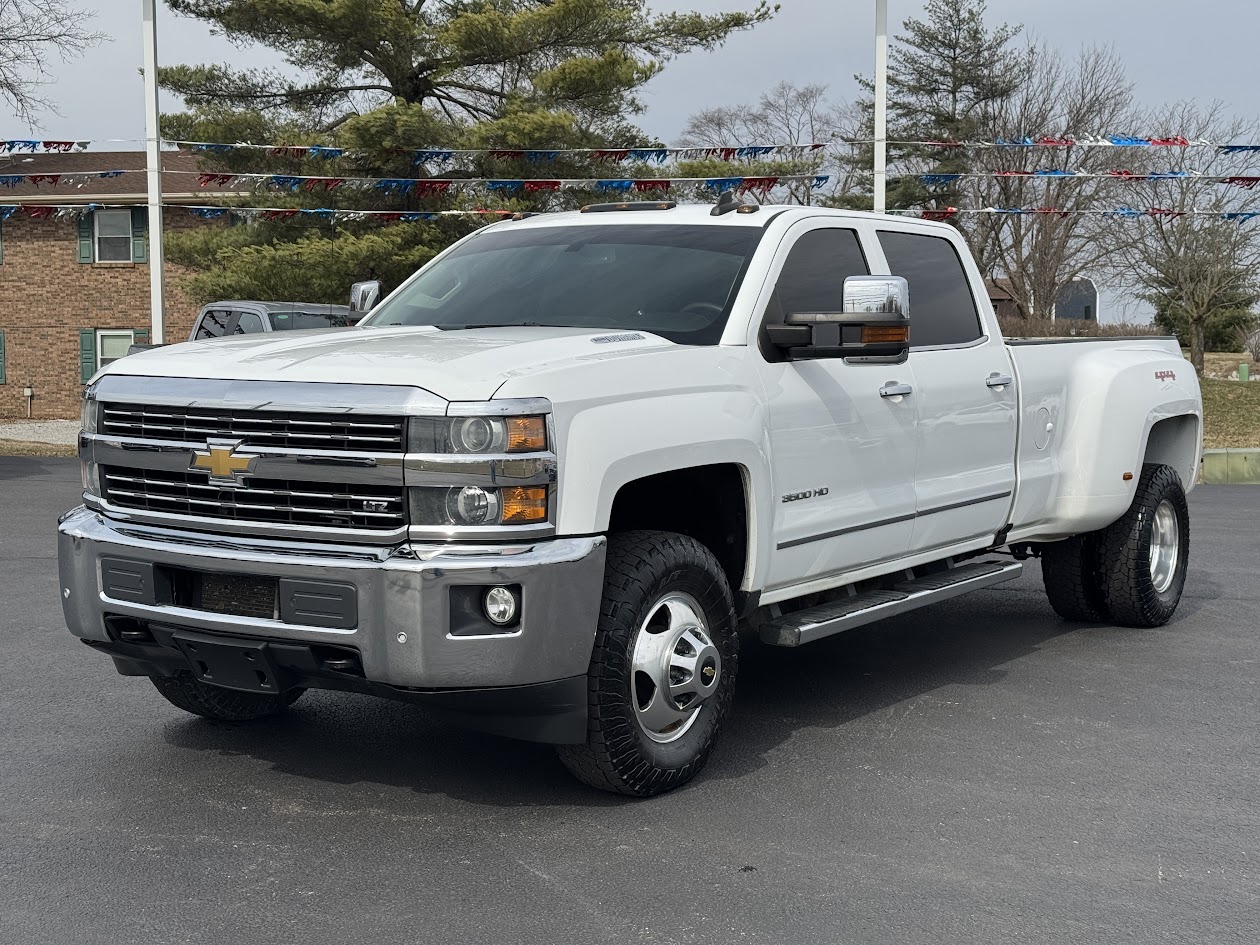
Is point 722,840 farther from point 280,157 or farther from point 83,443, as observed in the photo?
point 280,157

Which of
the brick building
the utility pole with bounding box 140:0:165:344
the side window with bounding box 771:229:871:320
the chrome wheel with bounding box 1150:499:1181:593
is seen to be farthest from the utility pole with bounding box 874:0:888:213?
the brick building

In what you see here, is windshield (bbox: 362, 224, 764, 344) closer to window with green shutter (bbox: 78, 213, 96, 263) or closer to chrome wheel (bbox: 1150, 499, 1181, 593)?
chrome wheel (bbox: 1150, 499, 1181, 593)

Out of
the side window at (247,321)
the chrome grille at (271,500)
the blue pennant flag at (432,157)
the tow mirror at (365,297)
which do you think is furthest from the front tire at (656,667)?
the blue pennant flag at (432,157)

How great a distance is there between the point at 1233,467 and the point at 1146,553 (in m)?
11.6

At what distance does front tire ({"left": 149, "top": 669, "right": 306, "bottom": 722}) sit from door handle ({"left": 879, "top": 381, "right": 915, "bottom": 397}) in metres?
2.54

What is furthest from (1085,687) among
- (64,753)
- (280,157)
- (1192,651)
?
(280,157)

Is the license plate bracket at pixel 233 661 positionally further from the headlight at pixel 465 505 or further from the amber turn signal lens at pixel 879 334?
the amber turn signal lens at pixel 879 334

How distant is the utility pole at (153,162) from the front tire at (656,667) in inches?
680

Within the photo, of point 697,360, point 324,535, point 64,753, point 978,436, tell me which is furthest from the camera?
point 978,436

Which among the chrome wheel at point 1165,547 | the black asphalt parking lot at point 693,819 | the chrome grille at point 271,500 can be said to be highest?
the chrome grille at point 271,500

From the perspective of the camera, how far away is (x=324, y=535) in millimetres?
4434

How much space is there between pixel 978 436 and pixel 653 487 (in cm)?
203

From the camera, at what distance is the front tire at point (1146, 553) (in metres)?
7.76

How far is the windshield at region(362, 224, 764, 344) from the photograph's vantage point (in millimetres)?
5543
